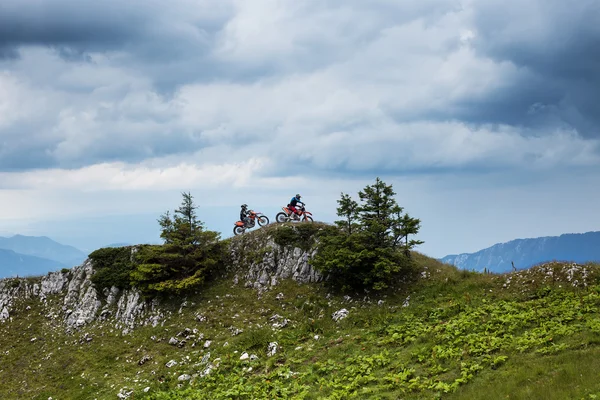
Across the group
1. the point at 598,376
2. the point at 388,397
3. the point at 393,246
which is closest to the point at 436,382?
the point at 388,397

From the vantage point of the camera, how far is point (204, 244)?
34.8m

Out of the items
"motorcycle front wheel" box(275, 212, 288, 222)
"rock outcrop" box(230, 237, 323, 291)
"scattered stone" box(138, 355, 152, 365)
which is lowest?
"scattered stone" box(138, 355, 152, 365)

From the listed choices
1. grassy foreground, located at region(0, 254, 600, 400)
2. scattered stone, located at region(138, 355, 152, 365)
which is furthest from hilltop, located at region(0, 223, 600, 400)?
scattered stone, located at region(138, 355, 152, 365)

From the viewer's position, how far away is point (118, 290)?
35.6m

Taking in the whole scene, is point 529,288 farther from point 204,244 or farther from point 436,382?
point 204,244

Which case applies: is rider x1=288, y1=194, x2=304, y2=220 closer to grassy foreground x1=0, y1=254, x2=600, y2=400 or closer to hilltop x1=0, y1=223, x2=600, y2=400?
hilltop x1=0, y1=223, x2=600, y2=400

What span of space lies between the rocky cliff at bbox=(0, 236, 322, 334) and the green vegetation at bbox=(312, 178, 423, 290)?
3.49 m

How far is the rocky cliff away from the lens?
32.5 metres

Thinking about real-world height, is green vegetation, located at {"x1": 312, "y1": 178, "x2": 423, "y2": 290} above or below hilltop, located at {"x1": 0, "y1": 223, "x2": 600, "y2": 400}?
above

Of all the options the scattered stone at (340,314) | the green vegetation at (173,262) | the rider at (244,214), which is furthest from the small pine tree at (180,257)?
the scattered stone at (340,314)

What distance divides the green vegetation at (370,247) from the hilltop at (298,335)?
4.56 ft

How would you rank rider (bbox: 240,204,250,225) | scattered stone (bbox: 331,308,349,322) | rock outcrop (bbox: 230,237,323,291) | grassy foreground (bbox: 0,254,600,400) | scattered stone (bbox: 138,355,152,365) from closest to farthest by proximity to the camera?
grassy foreground (bbox: 0,254,600,400) → scattered stone (bbox: 138,355,152,365) → scattered stone (bbox: 331,308,349,322) → rock outcrop (bbox: 230,237,323,291) → rider (bbox: 240,204,250,225)

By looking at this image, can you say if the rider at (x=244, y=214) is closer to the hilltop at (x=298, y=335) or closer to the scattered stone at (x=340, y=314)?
the hilltop at (x=298, y=335)

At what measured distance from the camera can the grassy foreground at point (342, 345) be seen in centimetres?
1488
